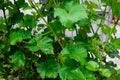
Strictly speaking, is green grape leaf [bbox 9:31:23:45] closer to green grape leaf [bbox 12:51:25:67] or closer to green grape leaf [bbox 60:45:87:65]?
green grape leaf [bbox 12:51:25:67]

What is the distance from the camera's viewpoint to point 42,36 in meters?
1.27

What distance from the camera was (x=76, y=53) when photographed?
1.14 meters

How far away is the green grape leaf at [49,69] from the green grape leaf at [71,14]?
11.1 inches

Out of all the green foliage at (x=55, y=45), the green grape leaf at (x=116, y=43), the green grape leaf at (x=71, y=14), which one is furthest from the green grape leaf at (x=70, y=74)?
the green grape leaf at (x=116, y=43)

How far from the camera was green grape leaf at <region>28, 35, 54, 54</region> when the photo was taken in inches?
47.1

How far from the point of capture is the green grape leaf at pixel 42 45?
120 centimetres

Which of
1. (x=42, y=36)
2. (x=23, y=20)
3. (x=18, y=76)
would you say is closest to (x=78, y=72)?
(x=42, y=36)

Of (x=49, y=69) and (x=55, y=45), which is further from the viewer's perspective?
(x=55, y=45)

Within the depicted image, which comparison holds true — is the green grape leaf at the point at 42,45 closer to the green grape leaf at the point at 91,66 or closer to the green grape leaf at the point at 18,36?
the green grape leaf at the point at 18,36

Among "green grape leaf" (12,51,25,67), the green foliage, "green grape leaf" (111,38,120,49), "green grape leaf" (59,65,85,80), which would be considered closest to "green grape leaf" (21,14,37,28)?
the green foliage

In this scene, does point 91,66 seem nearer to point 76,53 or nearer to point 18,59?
point 76,53

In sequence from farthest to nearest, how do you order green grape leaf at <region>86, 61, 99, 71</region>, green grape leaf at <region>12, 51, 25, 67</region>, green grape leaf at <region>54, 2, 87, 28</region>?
1. green grape leaf at <region>12, 51, 25, 67</region>
2. green grape leaf at <region>86, 61, 99, 71</region>
3. green grape leaf at <region>54, 2, 87, 28</region>

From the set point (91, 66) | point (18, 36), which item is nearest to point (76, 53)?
point (91, 66)

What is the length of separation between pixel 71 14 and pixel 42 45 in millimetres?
208
